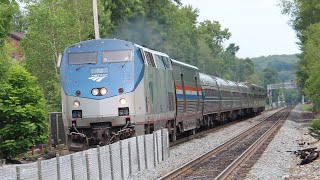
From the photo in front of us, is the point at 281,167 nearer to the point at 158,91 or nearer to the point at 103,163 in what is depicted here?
the point at 103,163

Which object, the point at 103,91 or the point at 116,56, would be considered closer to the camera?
the point at 103,91

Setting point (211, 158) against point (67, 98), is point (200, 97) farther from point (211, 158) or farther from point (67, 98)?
point (67, 98)

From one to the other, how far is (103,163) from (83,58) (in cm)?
542

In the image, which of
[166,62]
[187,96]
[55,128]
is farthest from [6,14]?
[187,96]

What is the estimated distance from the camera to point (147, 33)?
35219mm

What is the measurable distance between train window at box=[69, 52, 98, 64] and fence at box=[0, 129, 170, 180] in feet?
10.4

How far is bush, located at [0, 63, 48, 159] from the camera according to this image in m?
20.0

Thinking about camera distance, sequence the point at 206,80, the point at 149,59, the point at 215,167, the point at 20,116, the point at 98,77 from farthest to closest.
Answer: the point at 206,80 < the point at 20,116 < the point at 149,59 < the point at 98,77 < the point at 215,167

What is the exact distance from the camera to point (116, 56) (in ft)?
57.9

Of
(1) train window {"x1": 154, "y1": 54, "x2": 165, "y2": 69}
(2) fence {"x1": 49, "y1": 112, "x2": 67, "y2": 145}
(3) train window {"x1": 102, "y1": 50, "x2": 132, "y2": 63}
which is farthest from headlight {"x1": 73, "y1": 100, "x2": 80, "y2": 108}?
(2) fence {"x1": 49, "y1": 112, "x2": 67, "y2": 145}

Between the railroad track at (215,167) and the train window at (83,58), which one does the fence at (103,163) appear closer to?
the railroad track at (215,167)

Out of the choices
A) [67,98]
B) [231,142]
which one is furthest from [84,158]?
[231,142]

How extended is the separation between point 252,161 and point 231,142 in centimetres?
749

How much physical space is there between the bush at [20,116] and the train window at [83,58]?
3.13 meters
